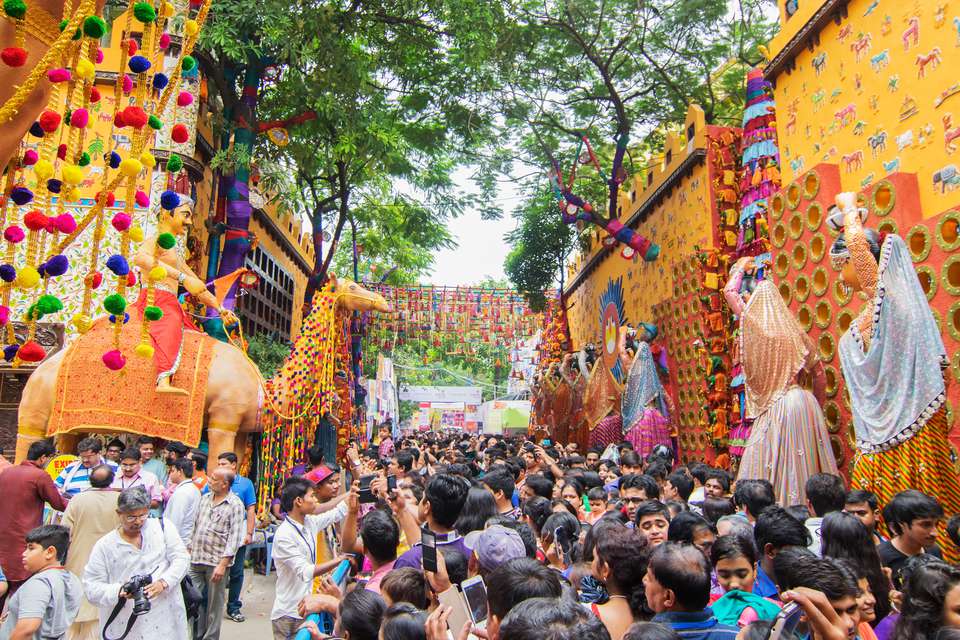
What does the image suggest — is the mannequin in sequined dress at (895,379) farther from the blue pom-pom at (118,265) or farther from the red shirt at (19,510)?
the red shirt at (19,510)

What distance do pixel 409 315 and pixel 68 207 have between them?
462 inches

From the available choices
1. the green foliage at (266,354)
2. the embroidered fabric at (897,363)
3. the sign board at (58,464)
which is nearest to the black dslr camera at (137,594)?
the sign board at (58,464)

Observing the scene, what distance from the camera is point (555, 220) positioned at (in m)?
18.4

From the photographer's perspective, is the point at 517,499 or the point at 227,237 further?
the point at 227,237

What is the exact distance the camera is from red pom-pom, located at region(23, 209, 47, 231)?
2.96 m

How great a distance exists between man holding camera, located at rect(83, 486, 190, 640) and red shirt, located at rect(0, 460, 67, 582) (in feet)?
4.57

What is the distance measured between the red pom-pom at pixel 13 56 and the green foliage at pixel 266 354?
9.66 meters

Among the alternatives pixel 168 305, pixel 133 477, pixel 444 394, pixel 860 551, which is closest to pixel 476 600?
pixel 860 551

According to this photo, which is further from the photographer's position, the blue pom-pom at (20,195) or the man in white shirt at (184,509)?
the man in white shirt at (184,509)

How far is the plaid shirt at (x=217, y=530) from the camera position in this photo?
18.1 ft

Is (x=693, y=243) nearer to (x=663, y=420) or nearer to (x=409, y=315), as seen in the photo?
(x=663, y=420)

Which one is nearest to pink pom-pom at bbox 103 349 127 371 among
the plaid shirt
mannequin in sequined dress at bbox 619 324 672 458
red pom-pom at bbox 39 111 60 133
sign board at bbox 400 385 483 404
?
red pom-pom at bbox 39 111 60 133

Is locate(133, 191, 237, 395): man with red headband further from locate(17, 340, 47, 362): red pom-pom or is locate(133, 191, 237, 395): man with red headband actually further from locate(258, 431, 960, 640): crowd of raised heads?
locate(17, 340, 47, 362): red pom-pom

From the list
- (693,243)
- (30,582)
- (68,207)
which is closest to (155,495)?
(30,582)
